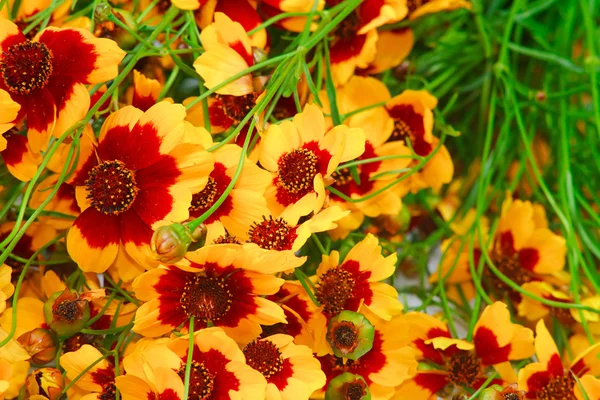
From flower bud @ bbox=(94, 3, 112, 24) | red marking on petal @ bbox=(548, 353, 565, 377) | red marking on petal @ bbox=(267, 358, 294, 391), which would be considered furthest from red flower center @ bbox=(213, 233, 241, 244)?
red marking on petal @ bbox=(548, 353, 565, 377)

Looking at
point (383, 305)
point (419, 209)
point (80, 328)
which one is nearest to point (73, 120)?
point (80, 328)

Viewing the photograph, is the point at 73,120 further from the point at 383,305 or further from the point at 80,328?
the point at 383,305

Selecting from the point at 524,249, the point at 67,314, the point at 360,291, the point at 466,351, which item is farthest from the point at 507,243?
the point at 67,314

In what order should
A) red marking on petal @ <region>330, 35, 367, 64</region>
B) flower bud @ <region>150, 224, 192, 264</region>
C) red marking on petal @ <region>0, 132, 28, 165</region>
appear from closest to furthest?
flower bud @ <region>150, 224, 192, 264</region> → red marking on petal @ <region>0, 132, 28, 165</region> → red marking on petal @ <region>330, 35, 367, 64</region>

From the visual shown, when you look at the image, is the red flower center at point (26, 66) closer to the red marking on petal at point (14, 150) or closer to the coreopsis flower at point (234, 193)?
the red marking on petal at point (14, 150)

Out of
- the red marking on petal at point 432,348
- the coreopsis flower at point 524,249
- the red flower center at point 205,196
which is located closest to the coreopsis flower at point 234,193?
the red flower center at point 205,196

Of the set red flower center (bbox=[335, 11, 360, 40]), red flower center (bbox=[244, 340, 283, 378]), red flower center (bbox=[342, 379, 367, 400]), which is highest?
red flower center (bbox=[335, 11, 360, 40])

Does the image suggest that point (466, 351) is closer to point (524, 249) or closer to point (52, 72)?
point (524, 249)

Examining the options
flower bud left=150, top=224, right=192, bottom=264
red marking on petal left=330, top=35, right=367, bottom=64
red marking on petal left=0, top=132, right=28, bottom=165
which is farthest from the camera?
red marking on petal left=330, top=35, right=367, bottom=64

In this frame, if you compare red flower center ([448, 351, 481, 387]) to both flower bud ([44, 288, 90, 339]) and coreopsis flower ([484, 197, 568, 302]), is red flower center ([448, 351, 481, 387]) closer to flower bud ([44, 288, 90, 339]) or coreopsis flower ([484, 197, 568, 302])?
coreopsis flower ([484, 197, 568, 302])
